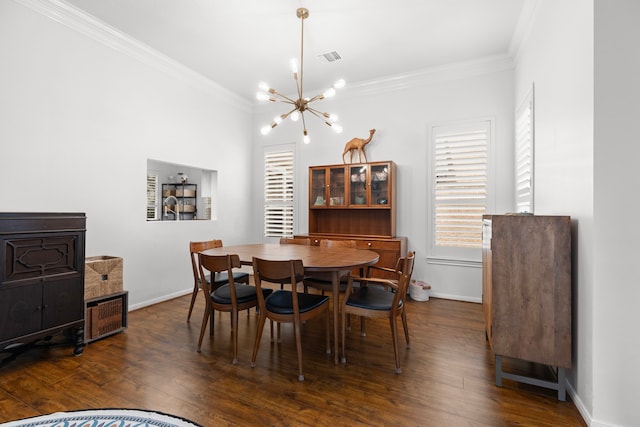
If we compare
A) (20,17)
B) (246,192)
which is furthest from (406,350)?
(20,17)

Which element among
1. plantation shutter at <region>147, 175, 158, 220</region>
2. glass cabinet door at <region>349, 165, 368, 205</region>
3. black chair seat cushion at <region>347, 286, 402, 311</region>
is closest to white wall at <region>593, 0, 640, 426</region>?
black chair seat cushion at <region>347, 286, 402, 311</region>

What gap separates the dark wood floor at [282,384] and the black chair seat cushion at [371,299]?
47 centimetres

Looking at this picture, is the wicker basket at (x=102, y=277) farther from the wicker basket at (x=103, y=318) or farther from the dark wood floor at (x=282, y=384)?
the dark wood floor at (x=282, y=384)

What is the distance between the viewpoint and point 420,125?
440 cm

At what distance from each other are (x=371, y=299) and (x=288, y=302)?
2.25 ft

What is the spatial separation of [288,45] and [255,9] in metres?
0.71

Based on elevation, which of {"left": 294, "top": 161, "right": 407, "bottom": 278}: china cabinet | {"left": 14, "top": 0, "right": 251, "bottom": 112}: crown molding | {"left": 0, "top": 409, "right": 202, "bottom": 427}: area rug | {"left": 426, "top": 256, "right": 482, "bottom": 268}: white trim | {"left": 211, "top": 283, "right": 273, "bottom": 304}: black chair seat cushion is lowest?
{"left": 0, "top": 409, "right": 202, "bottom": 427}: area rug

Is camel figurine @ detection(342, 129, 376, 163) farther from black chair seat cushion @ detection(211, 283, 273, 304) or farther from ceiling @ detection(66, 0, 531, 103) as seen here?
black chair seat cushion @ detection(211, 283, 273, 304)

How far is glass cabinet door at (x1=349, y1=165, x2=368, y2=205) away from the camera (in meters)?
4.39

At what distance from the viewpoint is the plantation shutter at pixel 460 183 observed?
13.3 ft

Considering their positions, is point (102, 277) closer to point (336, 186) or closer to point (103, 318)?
point (103, 318)

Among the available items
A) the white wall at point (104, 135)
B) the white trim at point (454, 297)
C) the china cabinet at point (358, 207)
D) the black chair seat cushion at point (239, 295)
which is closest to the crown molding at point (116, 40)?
the white wall at point (104, 135)

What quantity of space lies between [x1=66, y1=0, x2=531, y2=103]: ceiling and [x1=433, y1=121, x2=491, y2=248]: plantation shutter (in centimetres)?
101

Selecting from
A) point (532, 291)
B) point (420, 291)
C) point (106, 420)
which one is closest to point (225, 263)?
point (106, 420)
